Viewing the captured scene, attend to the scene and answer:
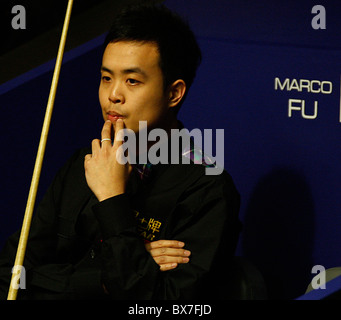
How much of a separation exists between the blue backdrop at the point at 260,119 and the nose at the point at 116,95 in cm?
70

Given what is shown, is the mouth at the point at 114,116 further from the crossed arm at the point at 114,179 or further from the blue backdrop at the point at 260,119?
the blue backdrop at the point at 260,119

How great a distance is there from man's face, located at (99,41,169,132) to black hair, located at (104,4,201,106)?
2 centimetres

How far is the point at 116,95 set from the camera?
155 cm

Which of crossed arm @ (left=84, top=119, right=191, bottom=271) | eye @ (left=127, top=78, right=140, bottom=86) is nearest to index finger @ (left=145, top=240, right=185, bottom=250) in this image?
crossed arm @ (left=84, top=119, right=191, bottom=271)

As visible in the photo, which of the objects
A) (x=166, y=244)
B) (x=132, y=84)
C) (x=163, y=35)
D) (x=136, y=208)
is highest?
(x=163, y=35)

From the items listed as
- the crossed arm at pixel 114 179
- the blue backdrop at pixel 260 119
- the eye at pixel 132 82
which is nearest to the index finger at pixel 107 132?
the crossed arm at pixel 114 179

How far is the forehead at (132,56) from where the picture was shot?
5.11 ft

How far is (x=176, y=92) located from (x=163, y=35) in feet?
0.48

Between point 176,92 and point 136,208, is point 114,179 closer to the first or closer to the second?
point 136,208

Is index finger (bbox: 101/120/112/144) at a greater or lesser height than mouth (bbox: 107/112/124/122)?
lesser

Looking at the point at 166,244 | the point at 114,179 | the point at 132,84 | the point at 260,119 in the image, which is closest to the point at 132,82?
the point at 132,84

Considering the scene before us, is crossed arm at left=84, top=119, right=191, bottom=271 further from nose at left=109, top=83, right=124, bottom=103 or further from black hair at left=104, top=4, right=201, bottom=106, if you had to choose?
black hair at left=104, top=4, right=201, bottom=106

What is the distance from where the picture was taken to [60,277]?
154cm

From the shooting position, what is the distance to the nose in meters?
1.55
